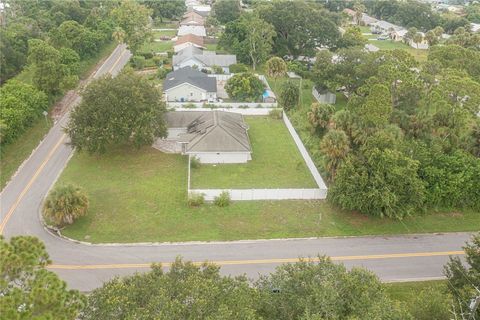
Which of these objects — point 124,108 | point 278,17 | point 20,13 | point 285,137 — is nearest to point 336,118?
point 285,137

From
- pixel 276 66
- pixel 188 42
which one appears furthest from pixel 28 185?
pixel 188 42

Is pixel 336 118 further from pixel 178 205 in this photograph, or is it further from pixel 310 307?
pixel 310 307

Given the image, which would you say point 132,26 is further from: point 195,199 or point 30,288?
point 30,288

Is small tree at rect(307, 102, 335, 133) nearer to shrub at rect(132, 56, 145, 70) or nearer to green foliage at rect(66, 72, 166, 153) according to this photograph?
green foliage at rect(66, 72, 166, 153)

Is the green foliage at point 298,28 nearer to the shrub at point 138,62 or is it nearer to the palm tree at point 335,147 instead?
the shrub at point 138,62

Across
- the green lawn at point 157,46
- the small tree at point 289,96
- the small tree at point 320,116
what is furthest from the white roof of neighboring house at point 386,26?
the small tree at point 320,116

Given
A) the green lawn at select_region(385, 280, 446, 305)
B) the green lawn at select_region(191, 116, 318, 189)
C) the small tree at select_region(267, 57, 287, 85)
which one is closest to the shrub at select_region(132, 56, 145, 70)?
the small tree at select_region(267, 57, 287, 85)
